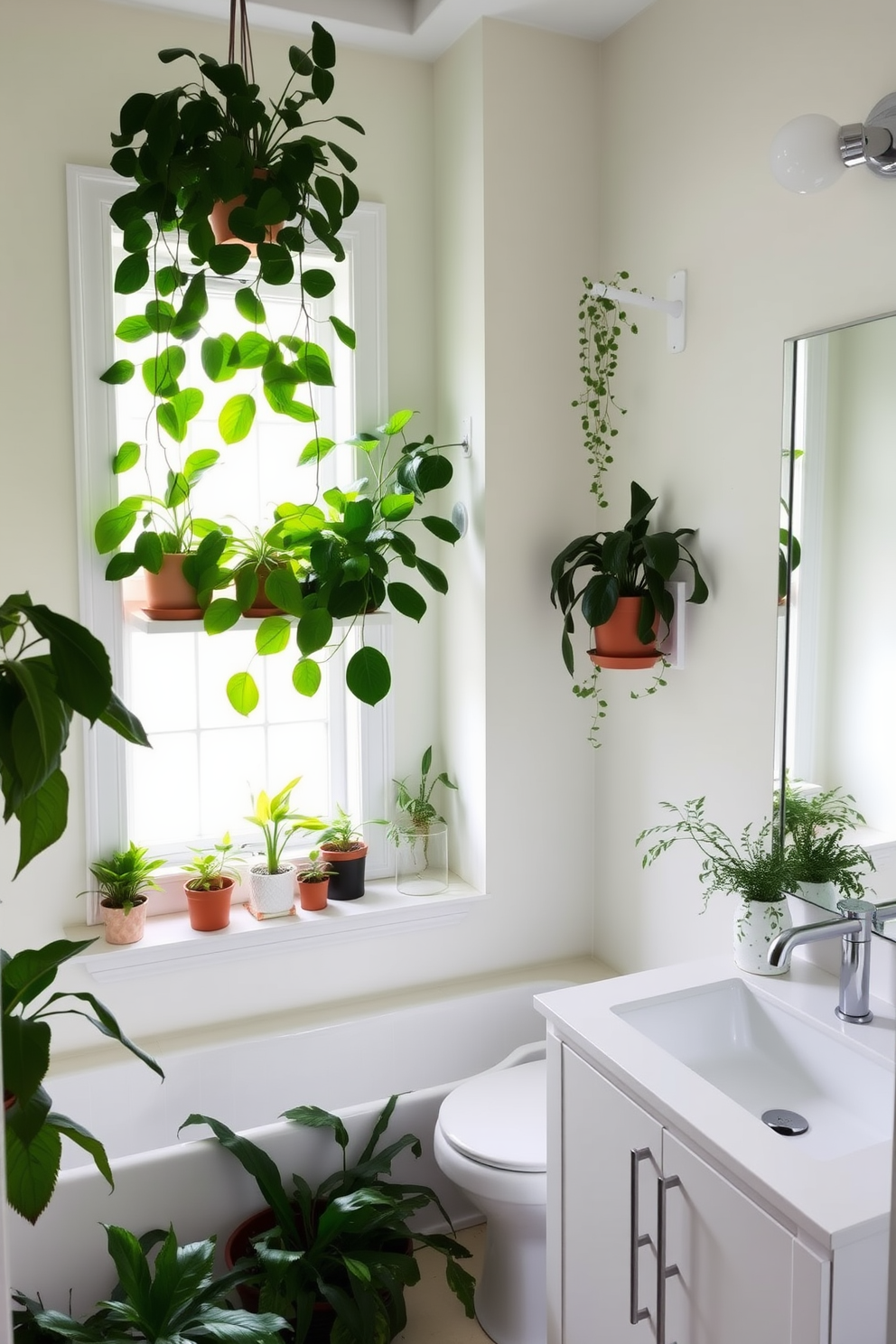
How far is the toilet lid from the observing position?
6.66 ft

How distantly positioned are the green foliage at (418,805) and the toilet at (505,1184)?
2.25ft

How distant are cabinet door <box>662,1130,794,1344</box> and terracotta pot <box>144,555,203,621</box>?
4.72ft

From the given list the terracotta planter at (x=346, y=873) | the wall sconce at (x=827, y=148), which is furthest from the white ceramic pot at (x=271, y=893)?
the wall sconce at (x=827, y=148)

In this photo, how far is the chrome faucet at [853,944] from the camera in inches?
66.8

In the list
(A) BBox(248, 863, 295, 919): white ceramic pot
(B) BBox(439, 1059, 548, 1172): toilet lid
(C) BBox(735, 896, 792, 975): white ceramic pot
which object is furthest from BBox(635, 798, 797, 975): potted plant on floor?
(A) BBox(248, 863, 295, 919): white ceramic pot

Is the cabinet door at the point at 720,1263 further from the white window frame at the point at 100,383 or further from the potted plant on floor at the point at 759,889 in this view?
the white window frame at the point at 100,383

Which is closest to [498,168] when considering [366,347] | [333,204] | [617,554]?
[366,347]

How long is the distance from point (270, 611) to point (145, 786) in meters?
0.58

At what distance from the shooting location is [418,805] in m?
2.76

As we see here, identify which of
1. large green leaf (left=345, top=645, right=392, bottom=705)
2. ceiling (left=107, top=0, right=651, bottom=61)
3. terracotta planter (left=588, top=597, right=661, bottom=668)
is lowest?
large green leaf (left=345, top=645, right=392, bottom=705)

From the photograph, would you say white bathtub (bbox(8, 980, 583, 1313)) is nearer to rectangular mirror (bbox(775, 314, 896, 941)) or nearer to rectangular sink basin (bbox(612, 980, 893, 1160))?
rectangular sink basin (bbox(612, 980, 893, 1160))

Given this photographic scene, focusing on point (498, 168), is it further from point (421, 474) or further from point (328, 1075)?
point (328, 1075)

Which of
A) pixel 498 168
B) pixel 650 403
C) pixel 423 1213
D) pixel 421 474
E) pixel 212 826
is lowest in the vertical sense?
pixel 423 1213

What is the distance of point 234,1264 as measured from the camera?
6.57ft
